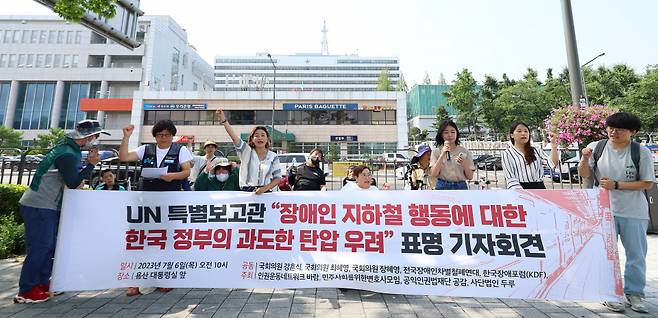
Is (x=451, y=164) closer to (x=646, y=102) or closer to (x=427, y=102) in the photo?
(x=646, y=102)

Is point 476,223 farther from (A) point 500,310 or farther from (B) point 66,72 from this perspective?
(B) point 66,72

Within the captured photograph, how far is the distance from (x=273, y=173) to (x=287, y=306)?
1457 mm

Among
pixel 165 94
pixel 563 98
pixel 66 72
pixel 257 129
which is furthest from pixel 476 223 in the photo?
pixel 66 72

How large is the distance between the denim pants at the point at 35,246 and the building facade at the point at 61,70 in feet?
144

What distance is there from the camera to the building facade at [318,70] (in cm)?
9762

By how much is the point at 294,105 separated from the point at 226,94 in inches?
298

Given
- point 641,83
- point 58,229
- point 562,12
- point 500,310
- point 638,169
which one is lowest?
point 500,310

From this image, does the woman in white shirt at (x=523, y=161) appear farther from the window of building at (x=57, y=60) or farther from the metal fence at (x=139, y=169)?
the window of building at (x=57, y=60)

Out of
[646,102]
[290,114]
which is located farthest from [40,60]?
[646,102]

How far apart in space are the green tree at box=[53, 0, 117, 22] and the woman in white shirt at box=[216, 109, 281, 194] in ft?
14.1

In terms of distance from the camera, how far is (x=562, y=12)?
7656 mm

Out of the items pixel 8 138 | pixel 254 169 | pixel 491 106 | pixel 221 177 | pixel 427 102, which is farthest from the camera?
pixel 427 102

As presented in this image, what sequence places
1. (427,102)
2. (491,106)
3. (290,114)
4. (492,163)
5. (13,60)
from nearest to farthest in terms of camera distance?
(492,163) → (290,114) → (491,106) → (13,60) → (427,102)

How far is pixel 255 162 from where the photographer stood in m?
3.76
